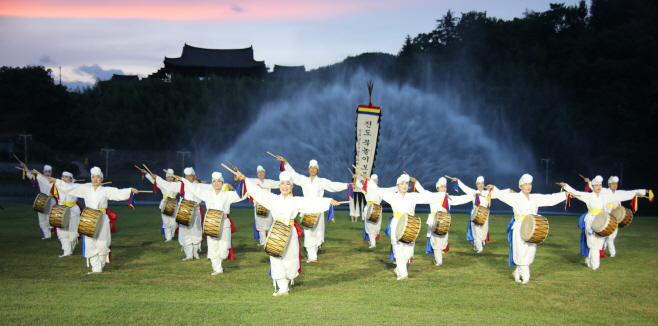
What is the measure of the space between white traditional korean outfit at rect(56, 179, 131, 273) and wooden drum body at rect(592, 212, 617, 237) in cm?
843

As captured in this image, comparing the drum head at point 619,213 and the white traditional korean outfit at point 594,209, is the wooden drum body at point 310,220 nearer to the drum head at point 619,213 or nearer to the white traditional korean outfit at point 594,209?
the white traditional korean outfit at point 594,209

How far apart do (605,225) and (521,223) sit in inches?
76.1

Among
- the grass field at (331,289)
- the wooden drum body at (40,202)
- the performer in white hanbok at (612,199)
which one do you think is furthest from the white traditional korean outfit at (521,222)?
the wooden drum body at (40,202)

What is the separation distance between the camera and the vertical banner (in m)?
14.7

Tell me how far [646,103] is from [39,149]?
42007 mm

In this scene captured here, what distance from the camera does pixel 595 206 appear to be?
29.6ft

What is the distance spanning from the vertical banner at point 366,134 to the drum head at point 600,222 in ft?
23.3

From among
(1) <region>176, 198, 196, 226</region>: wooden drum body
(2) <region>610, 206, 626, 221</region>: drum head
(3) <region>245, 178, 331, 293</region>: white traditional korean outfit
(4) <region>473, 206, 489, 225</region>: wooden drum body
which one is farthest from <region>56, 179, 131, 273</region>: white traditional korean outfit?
(2) <region>610, 206, 626, 221</region>: drum head

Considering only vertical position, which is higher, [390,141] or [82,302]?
[390,141]

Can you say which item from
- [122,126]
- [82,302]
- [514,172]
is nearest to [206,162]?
[122,126]

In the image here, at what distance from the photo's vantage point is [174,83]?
1628 inches

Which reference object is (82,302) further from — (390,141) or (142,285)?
(390,141)

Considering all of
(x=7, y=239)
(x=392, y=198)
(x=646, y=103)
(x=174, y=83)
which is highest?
(x=174, y=83)

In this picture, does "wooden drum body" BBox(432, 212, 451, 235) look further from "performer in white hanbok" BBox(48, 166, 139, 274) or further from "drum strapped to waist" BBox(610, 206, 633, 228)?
"performer in white hanbok" BBox(48, 166, 139, 274)
